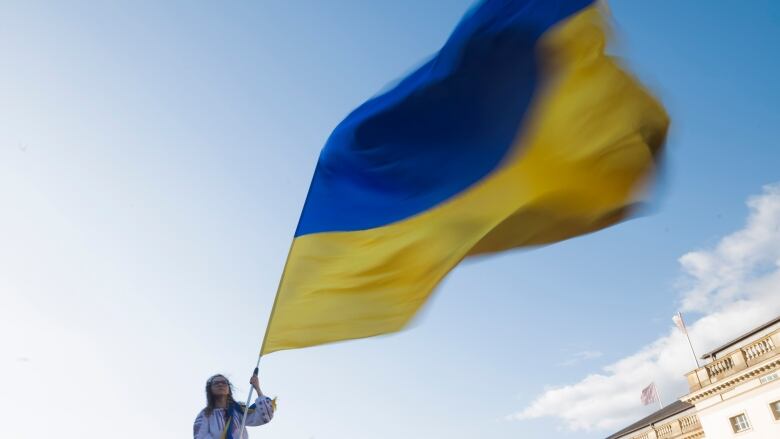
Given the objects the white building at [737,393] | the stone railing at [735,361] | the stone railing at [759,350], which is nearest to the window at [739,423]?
the white building at [737,393]

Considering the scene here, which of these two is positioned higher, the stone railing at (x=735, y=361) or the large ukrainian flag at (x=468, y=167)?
the stone railing at (x=735, y=361)

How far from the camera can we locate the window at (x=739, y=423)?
101ft

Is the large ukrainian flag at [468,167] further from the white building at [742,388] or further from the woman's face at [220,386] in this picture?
the white building at [742,388]

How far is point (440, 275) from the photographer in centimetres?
590

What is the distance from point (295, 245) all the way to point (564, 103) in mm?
3086

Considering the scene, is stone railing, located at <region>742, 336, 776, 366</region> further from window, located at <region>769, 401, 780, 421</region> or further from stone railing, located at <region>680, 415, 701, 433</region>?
stone railing, located at <region>680, 415, 701, 433</region>

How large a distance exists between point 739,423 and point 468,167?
3256 cm

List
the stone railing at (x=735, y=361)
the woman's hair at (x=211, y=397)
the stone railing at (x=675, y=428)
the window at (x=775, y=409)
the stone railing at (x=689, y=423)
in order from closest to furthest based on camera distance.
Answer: the woman's hair at (x=211, y=397) < the stone railing at (x=735, y=361) < the window at (x=775, y=409) < the stone railing at (x=689, y=423) < the stone railing at (x=675, y=428)

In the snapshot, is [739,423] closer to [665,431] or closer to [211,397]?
[665,431]

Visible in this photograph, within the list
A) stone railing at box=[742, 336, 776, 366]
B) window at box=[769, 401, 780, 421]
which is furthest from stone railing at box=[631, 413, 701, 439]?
stone railing at box=[742, 336, 776, 366]

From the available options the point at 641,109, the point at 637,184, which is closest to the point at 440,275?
the point at 637,184

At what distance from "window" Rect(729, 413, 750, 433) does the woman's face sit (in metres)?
33.3

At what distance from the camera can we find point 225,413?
544cm

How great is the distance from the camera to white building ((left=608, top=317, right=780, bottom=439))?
2841cm
